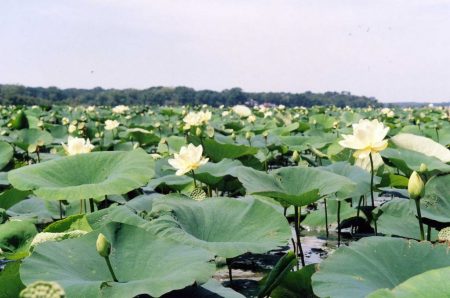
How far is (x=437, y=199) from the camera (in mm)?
2070

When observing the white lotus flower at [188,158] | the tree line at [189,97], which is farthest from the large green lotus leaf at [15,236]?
the tree line at [189,97]

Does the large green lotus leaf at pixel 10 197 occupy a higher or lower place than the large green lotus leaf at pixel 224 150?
lower

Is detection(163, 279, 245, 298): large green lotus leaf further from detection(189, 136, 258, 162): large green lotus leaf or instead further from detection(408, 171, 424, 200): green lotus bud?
detection(189, 136, 258, 162): large green lotus leaf

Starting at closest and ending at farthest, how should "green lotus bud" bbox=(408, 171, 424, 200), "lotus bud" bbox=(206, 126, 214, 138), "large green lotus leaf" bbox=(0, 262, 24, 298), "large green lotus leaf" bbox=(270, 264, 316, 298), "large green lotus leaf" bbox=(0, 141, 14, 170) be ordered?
"large green lotus leaf" bbox=(0, 262, 24, 298) → "large green lotus leaf" bbox=(270, 264, 316, 298) → "green lotus bud" bbox=(408, 171, 424, 200) → "large green lotus leaf" bbox=(0, 141, 14, 170) → "lotus bud" bbox=(206, 126, 214, 138)

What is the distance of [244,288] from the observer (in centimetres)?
215

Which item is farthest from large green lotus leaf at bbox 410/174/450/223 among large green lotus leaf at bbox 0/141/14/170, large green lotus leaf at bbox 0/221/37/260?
large green lotus leaf at bbox 0/141/14/170

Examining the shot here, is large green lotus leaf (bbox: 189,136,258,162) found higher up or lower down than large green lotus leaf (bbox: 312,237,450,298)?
→ higher up

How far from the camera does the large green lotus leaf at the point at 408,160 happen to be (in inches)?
114

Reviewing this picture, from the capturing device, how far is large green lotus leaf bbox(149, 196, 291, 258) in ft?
5.21

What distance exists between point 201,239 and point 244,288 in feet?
1.80

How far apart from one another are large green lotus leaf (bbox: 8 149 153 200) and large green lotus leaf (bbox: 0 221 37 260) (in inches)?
6.1

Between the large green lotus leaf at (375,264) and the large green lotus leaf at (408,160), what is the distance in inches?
57.7

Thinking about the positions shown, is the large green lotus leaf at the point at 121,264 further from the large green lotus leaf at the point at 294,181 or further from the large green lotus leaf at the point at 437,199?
the large green lotus leaf at the point at 437,199

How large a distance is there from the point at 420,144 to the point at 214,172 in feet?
4.79
